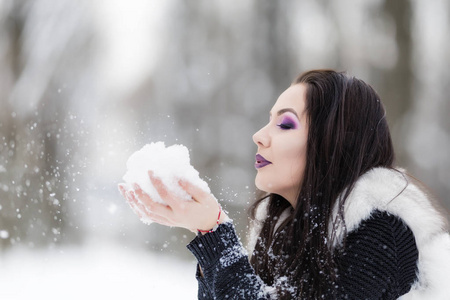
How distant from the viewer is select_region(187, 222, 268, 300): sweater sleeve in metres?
0.81

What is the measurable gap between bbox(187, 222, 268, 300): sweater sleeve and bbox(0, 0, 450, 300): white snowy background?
2.23 meters

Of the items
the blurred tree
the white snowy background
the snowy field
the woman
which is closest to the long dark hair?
the woman

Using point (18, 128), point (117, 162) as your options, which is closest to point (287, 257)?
point (117, 162)

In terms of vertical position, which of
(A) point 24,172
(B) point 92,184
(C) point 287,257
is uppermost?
(A) point 24,172

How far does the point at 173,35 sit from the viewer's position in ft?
10.8

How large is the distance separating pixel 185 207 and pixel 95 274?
246 cm

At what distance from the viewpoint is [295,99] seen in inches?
40.6

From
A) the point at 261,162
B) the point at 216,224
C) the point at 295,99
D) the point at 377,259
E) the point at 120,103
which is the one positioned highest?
the point at 120,103

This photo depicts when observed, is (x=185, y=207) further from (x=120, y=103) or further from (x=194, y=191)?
(x=120, y=103)

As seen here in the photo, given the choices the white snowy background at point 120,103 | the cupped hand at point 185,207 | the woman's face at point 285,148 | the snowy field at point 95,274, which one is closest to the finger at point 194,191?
the cupped hand at point 185,207

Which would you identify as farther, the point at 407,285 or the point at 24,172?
the point at 24,172

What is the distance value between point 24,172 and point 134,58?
106 cm

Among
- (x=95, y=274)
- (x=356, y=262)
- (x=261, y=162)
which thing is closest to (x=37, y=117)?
(x=95, y=274)

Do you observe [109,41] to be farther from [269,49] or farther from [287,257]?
[287,257]
